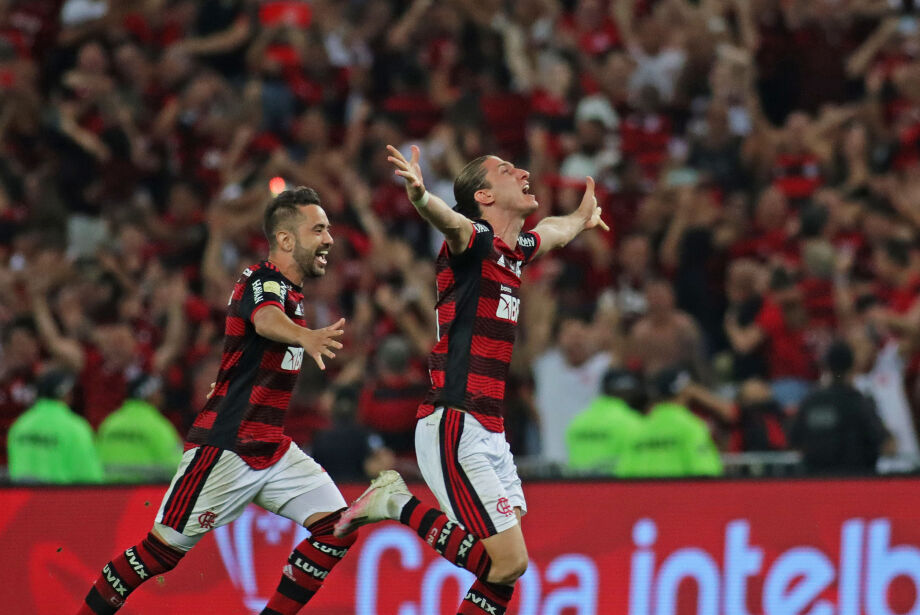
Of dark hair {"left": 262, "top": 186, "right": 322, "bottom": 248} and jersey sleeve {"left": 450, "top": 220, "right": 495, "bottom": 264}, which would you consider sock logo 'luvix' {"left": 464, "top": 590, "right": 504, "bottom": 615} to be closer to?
jersey sleeve {"left": 450, "top": 220, "right": 495, "bottom": 264}

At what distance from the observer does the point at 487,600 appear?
7.27 metres

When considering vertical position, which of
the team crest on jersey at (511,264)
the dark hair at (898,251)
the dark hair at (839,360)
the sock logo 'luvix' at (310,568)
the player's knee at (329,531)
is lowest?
the sock logo 'luvix' at (310,568)

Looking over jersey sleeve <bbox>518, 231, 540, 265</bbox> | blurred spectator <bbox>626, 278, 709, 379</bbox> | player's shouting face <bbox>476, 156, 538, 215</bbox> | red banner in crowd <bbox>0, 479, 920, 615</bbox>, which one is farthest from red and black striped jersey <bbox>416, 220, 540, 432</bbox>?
blurred spectator <bbox>626, 278, 709, 379</bbox>

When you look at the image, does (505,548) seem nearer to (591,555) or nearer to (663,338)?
(591,555)

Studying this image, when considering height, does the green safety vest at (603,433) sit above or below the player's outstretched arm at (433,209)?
below

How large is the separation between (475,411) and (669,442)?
11.5ft

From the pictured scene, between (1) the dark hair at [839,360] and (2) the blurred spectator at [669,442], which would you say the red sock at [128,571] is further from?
(1) the dark hair at [839,360]

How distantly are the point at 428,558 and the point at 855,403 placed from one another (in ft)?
9.89

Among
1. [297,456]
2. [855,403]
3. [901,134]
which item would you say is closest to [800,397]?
[855,403]

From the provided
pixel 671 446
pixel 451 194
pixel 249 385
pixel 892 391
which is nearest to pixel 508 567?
pixel 249 385

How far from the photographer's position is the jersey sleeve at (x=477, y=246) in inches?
285

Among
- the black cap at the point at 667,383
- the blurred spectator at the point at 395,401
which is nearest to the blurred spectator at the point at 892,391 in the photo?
the black cap at the point at 667,383

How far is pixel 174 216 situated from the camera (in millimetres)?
14203

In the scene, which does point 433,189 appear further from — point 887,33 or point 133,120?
point 887,33
